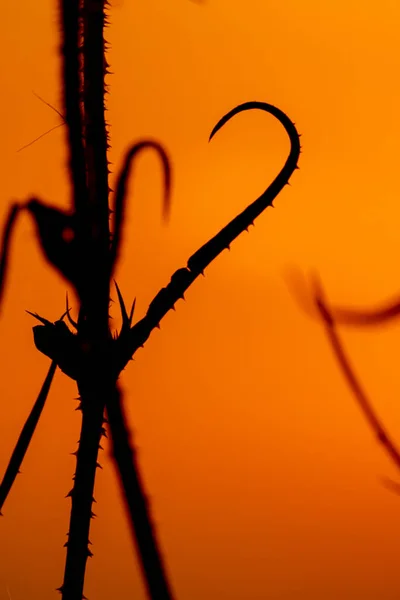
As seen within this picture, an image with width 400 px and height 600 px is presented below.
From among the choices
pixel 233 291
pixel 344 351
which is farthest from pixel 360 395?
pixel 233 291

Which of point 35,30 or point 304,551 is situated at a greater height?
point 35,30

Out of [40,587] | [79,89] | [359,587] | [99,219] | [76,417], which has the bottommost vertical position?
[359,587]

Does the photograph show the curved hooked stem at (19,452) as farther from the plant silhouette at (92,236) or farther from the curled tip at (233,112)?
the curled tip at (233,112)

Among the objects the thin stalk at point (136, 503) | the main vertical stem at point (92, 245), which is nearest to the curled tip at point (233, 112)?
the main vertical stem at point (92, 245)

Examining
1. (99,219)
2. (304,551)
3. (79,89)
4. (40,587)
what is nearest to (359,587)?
(304,551)

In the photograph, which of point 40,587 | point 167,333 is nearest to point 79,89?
point 167,333

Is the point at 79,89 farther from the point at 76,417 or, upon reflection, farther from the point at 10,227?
the point at 76,417

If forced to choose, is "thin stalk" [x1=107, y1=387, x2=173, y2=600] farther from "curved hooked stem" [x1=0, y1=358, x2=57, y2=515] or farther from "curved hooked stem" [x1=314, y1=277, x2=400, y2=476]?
"curved hooked stem" [x1=314, y1=277, x2=400, y2=476]
